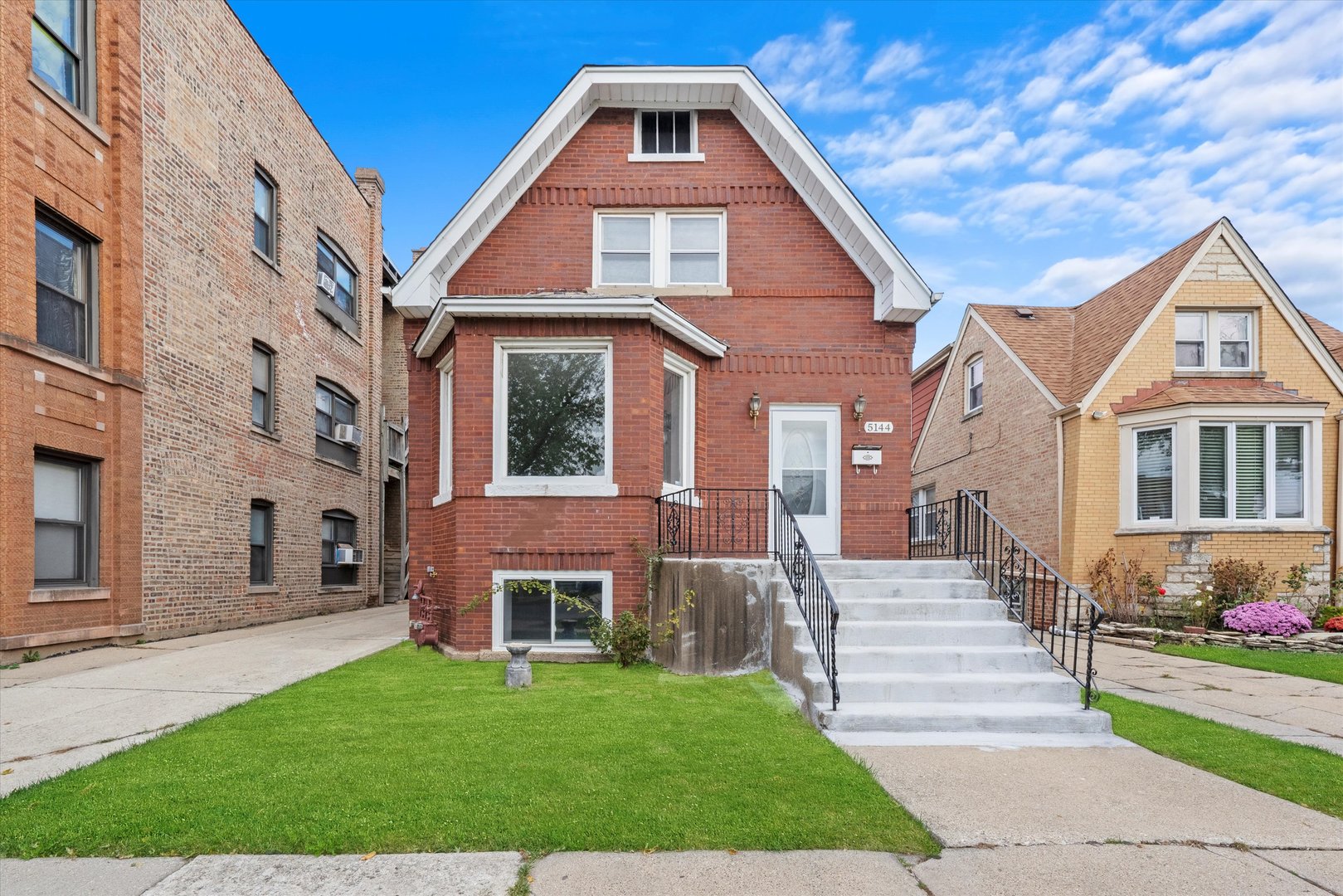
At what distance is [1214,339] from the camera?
1396 cm

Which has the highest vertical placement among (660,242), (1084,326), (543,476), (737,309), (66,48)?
(66,48)

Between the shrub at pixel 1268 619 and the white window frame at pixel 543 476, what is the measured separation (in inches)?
393

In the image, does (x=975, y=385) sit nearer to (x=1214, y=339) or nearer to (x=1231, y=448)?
(x=1214, y=339)

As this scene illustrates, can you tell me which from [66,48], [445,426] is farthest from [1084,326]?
[66,48]

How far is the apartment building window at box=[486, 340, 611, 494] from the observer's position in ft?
29.9

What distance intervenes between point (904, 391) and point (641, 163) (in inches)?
188

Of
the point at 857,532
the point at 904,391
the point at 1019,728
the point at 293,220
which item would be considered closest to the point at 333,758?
the point at 1019,728

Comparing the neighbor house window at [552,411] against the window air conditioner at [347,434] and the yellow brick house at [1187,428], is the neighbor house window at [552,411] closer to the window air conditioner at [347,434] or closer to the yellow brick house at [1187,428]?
the yellow brick house at [1187,428]

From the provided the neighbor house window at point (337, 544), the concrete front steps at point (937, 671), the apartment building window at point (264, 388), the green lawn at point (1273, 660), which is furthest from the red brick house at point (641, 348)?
the neighbor house window at point (337, 544)

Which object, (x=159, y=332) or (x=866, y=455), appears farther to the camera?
(x=159, y=332)

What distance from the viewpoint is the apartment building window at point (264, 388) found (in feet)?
46.8

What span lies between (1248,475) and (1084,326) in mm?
4536

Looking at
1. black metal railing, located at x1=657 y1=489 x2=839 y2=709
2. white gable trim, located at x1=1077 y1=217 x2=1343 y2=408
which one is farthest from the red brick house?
white gable trim, located at x1=1077 y1=217 x2=1343 y2=408

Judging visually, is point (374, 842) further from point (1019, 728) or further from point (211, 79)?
point (211, 79)
